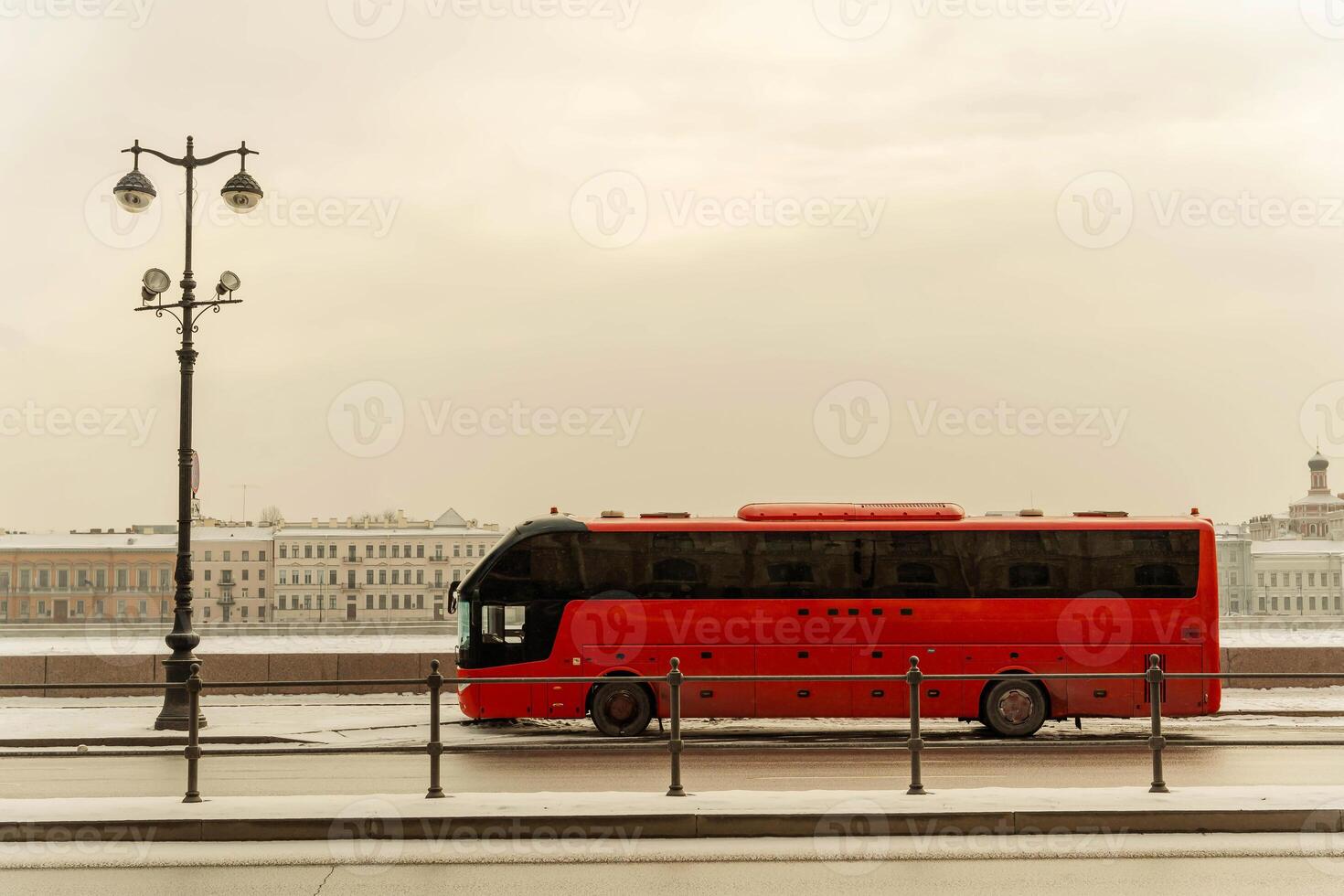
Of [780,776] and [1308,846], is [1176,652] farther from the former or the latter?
[1308,846]

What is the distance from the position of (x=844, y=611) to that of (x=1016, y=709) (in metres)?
2.61

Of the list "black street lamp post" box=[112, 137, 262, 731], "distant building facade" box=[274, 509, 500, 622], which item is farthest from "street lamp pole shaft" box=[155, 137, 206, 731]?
"distant building facade" box=[274, 509, 500, 622]

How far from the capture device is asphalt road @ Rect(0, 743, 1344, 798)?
41.1 ft

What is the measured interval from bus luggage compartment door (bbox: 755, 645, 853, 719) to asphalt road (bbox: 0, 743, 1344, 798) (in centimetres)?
150

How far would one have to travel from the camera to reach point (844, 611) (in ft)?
62.5

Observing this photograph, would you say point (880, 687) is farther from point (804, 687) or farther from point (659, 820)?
point (659, 820)

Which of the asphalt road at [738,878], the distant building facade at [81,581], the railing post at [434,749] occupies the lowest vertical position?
the distant building facade at [81,581]

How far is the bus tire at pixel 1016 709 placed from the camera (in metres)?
18.3

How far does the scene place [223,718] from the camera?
19.8 meters

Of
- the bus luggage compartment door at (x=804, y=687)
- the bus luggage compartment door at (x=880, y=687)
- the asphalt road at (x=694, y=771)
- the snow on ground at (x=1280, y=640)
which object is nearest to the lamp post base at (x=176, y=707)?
the asphalt road at (x=694, y=771)

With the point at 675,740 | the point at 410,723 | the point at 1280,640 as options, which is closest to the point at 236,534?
the point at 1280,640

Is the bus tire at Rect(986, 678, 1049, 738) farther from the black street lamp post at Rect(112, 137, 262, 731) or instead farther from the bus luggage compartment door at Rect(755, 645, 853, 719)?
the black street lamp post at Rect(112, 137, 262, 731)

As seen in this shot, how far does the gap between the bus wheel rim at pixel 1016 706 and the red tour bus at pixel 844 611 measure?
0.08ft

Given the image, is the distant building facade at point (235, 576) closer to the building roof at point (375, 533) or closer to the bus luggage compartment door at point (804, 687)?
the building roof at point (375, 533)
